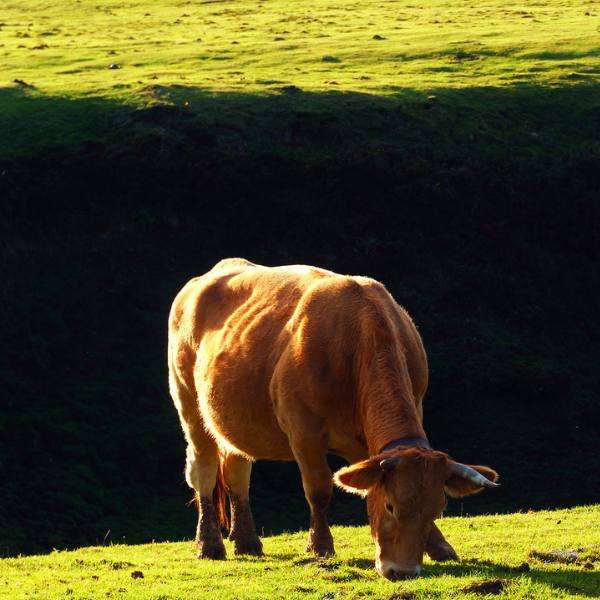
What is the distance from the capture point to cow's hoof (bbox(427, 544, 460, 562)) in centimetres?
1271

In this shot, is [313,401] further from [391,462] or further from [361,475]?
[391,462]

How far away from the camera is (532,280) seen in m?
39.0

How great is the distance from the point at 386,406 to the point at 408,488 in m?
1.02

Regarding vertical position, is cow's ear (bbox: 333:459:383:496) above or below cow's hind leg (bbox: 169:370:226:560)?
above

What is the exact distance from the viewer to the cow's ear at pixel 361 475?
10.8 m

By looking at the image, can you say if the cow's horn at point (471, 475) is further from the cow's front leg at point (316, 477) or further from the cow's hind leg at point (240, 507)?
the cow's hind leg at point (240, 507)

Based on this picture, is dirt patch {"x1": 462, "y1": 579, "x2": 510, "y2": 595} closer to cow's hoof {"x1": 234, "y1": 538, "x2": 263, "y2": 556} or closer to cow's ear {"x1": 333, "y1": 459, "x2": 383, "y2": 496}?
cow's ear {"x1": 333, "y1": 459, "x2": 383, "y2": 496}

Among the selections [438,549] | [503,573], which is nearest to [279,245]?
[438,549]

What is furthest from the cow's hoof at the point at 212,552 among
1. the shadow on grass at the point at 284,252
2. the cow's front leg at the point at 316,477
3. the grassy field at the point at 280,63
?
the grassy field at the point at 280,63

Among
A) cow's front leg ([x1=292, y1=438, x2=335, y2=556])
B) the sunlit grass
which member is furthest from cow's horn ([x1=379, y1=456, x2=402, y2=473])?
the sunlit grass

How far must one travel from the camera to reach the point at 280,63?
52.7 metres

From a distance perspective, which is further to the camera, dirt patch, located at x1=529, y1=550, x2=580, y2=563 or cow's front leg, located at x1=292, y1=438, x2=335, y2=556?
dirt patch, located at x1=529, y1=550, x2=580, y2=563

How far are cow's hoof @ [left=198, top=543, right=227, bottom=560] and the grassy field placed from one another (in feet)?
85.3

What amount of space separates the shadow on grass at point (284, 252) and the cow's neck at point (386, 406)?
17.7m
